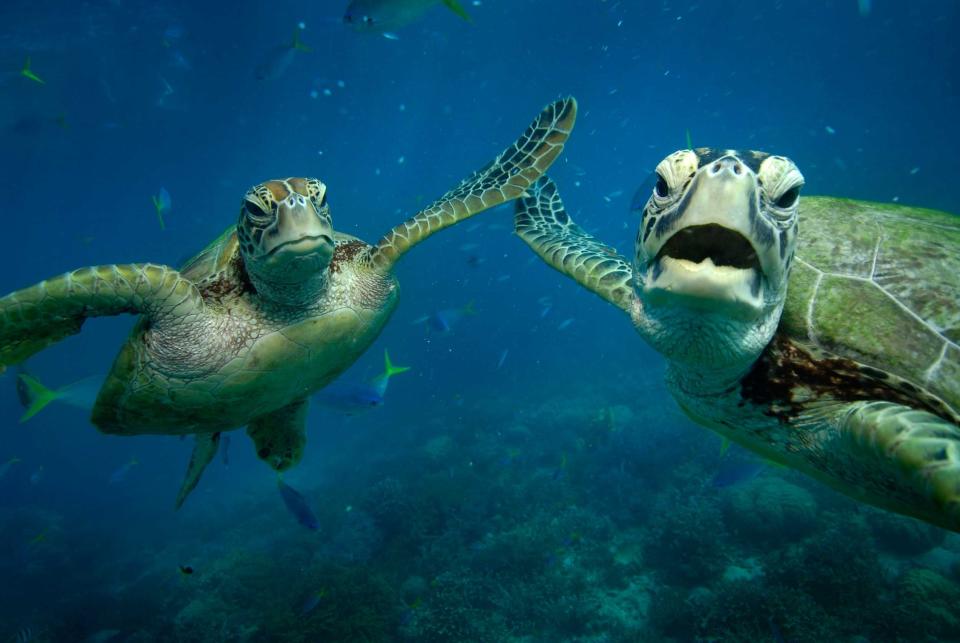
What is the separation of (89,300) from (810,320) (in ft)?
11.3

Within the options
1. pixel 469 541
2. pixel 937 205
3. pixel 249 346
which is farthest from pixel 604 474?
pixel 937 205

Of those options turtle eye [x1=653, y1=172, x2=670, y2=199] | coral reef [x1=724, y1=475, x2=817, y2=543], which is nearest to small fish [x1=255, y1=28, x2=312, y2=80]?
turtle eye [x1=653, y1=172, x2=670, y2=199]

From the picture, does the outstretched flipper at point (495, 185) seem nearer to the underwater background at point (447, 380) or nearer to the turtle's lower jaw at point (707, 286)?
the turtle's lower jaw at point (707, 286)

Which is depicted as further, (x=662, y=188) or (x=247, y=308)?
(x=247, y=308)

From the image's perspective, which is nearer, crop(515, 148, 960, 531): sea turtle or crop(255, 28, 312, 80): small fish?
crop(515, 148, 960, 531): sea turtle

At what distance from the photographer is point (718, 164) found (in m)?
1.20

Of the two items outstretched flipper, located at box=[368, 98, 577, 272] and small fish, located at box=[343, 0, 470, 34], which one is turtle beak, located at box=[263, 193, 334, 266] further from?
small fish, located at box=[343, 0, 470, 34]

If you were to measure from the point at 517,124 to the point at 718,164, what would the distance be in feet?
115

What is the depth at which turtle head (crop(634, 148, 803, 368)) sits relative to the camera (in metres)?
1.19

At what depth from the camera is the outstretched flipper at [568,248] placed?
2787mm

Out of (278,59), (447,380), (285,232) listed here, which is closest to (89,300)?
(285,232)

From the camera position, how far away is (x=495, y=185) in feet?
12.4

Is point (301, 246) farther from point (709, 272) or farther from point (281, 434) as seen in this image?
point (281, 434)

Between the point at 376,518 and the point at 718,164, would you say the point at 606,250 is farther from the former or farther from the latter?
the point at 376,518
